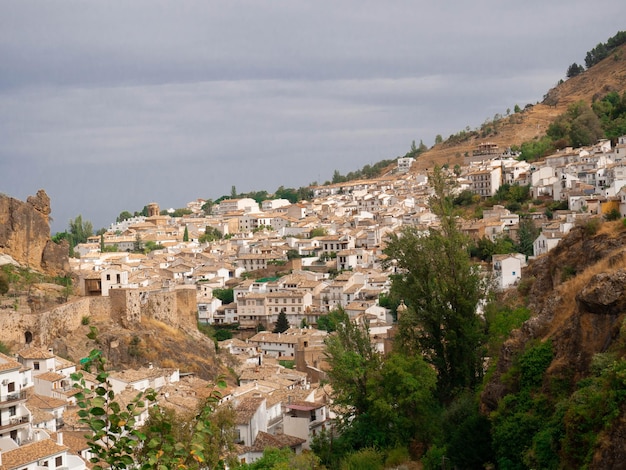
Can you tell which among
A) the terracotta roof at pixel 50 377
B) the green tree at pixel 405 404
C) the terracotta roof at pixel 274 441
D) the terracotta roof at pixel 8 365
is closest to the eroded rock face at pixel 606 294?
the green tree at pixel 405 404

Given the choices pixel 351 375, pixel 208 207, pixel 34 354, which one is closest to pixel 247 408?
pixel 351 375

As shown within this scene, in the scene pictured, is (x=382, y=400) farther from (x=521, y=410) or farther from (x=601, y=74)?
(x=601, y=74)

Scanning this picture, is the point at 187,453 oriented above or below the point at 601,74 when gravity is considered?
below

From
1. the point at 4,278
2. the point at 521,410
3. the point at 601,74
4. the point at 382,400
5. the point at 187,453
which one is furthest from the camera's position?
the point at 601,74

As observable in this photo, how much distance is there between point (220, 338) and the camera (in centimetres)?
4559

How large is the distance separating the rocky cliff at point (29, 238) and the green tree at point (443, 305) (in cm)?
2390

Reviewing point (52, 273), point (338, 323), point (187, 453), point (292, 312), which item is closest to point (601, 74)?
point (292, 312)

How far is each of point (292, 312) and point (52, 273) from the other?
15.1m

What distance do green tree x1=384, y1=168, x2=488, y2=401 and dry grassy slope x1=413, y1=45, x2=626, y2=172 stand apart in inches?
2708

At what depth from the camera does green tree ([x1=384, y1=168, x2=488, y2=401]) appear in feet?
61.6

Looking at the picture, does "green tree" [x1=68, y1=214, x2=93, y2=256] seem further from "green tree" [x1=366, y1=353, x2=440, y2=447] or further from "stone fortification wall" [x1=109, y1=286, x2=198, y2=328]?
"green tree" [x1=366, y1=353, x2=440, y2=447]

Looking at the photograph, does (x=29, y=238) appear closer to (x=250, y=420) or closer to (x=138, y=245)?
(x=250, y=420)

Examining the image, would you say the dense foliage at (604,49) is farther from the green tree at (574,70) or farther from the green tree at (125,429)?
the green tree at (125,429)

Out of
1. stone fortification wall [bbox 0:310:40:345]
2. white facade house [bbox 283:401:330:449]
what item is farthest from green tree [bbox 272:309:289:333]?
white facade house [bbox 283:401:330:449]
